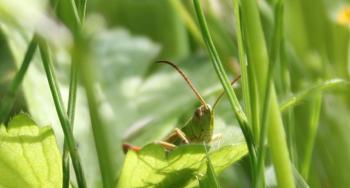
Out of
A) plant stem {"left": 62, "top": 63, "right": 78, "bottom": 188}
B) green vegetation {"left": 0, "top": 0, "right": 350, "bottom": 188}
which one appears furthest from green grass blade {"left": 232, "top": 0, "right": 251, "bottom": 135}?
plant stem {"left": 62, "top": 63, "right": 78, "bottom": 188}

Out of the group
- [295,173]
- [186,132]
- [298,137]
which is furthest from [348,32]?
[295,173]

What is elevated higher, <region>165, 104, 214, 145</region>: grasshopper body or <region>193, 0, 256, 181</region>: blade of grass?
<region>193, 0, 256, 181</region>: blade of grass

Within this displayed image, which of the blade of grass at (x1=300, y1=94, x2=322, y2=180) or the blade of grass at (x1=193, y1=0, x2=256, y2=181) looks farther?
the blade of grass at (x1=300, y1=94, x2=322, y2=180)

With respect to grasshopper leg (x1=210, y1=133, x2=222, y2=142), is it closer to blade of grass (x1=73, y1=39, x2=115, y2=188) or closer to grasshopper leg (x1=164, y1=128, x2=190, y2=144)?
grasshopper leg (x1=164, y1=128, x2=190, y2=144)

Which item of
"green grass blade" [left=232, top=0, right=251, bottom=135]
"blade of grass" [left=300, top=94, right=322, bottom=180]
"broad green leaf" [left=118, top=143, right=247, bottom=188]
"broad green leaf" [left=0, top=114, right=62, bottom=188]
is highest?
"green grass blade" [left=232, top=0, right=251, bottom=135]

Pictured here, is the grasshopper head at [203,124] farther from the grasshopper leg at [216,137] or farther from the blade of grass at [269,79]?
the blade of grass at [269,79]

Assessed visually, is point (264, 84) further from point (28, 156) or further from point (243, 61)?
point (28, 156)

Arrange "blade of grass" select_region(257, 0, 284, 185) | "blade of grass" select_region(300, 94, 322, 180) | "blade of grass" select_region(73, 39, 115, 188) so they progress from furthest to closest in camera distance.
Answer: "blade of grass" select_region(300, 94, 322, 180) < "blade of grass" select_region(257, 0, 284, 185) < "blade of grass" select_region(73, 39, 115, 188)
